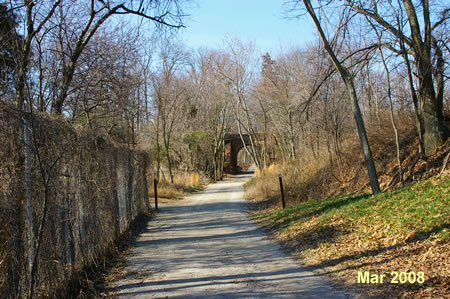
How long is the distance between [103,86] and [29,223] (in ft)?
28.0

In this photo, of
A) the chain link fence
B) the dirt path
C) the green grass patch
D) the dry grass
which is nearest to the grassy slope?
the green grass patch

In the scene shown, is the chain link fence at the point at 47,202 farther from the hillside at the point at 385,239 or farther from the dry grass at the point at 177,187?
the dry grass at the point at 177,187

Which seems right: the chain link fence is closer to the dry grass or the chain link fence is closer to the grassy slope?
the grassy slope

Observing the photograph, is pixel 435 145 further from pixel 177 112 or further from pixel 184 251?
pixel 177 112

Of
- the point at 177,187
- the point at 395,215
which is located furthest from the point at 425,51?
the point at 177,187

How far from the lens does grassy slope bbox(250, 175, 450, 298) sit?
5284 mm

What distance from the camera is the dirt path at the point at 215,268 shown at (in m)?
5.59

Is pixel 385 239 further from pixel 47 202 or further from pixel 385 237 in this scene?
pixel 47 202

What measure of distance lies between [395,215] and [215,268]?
12.2ft

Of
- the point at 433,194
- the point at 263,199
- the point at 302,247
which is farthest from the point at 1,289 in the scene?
the point at 263,199

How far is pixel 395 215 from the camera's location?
7.74 metres

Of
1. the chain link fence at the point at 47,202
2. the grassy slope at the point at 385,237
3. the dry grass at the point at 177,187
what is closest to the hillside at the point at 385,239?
the grassy slope at the point at 385,237

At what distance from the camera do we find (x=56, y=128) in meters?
5.24

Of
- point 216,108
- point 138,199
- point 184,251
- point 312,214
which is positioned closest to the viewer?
point 184,251
